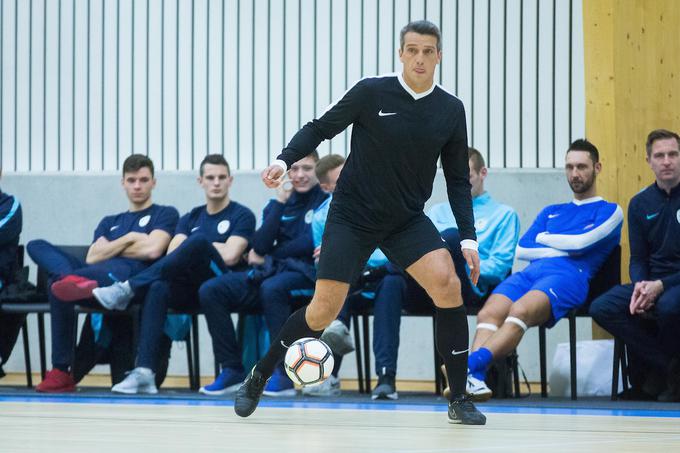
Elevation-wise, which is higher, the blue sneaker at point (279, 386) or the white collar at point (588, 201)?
the white collar at point (588, 201)

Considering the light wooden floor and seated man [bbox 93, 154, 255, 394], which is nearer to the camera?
the light wooden floor

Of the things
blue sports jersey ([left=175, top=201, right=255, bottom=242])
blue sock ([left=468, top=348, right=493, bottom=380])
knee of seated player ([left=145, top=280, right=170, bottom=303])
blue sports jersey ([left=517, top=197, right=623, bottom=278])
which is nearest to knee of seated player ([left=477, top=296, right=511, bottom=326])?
blue sock ([left=468, top=348, right=493, bottom=380])

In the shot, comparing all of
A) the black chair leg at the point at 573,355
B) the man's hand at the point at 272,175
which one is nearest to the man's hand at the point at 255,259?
the black chair leg at the point at 573,355

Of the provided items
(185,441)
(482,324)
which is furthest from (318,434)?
(482,324)

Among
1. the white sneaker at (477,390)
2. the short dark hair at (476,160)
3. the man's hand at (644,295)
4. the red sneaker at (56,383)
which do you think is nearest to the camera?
the white sneaker at (477,390)

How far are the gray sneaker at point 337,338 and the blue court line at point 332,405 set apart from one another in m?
0.39

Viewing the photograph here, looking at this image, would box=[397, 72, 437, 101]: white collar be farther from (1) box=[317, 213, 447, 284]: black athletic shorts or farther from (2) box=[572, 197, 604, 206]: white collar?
(2) box=[572, 197, 604, 206]: white collar

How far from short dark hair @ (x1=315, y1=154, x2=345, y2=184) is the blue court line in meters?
1.50

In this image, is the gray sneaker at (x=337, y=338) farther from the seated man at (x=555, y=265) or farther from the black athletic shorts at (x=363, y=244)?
the black athletic shorts at (x=363, y=244)

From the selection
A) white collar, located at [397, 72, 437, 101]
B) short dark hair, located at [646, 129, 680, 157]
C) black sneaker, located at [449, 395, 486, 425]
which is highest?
white collar, located at [397, 72, 437, 101]

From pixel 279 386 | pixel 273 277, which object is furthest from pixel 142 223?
pixel 279 386

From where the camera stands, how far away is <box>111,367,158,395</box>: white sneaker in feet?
21.8

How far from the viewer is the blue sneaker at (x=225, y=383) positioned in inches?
261

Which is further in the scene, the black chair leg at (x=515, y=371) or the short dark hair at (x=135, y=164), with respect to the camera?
the short dark hair at (x=135, y=164)
